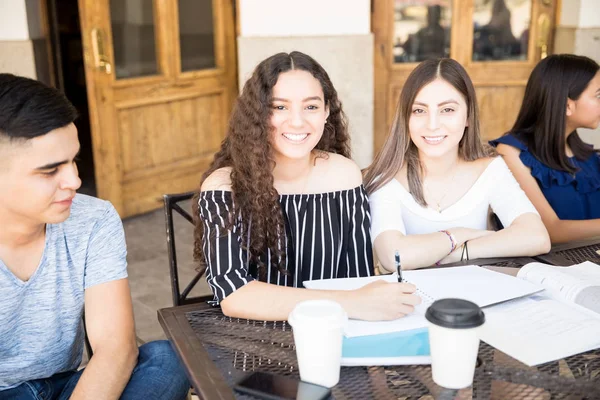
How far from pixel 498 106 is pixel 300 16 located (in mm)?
1729

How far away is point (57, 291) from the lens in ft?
5.02

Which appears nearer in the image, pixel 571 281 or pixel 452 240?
pixel 571 281

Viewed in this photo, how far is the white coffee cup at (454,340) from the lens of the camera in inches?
A: 39.5

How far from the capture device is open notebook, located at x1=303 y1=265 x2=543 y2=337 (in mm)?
1275

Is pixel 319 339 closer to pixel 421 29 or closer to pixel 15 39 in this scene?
pixel 15 39

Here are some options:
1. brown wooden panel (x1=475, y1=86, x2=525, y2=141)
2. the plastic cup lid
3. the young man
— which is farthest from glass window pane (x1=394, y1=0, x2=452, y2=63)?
the plastic cup lid

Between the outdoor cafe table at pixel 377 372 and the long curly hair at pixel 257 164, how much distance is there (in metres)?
0.42

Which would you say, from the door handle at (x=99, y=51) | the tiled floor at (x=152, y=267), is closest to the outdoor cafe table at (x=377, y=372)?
the tiled floor at (x=152, y=267)

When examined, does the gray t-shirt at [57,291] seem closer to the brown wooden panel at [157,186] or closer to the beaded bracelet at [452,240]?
the beaded bracelet at [452,240]

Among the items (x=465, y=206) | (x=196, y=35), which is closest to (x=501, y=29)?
(x=196, y=35)

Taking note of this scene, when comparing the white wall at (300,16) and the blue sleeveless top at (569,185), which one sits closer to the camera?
the blue sleeveless top at (569,185)

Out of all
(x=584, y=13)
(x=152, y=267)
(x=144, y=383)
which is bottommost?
(x=152, y=267)

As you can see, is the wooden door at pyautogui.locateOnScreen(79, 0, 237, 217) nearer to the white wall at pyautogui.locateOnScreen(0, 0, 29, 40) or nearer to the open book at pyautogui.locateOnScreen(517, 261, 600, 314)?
the white wall at pyautogui.locateOnScreen(0, 0, 29, 40)

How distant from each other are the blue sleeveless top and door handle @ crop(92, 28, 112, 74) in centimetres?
269
